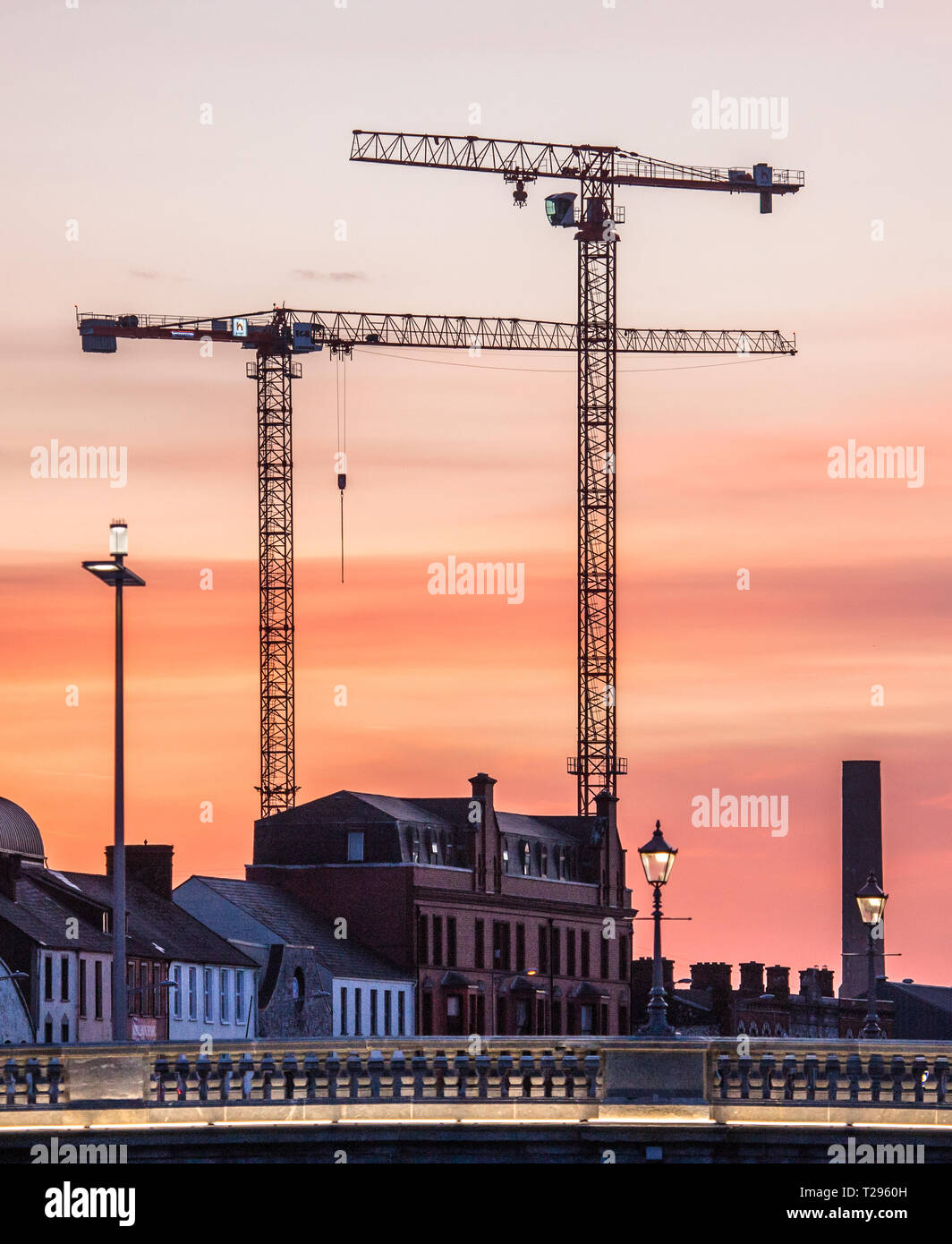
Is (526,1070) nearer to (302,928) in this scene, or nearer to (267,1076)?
(267,1076)

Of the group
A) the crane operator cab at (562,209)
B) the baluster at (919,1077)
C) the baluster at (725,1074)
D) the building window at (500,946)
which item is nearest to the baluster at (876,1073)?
the baluster at (919,1077)

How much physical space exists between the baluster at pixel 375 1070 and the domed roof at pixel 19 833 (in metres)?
73.0

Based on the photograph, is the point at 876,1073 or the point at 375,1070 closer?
the point at 876,1073

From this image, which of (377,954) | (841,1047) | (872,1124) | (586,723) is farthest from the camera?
(586,723)

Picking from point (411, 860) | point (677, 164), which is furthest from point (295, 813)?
point (677, 164)

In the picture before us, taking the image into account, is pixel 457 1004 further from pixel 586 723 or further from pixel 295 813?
pixel 586 723

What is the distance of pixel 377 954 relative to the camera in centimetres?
14025

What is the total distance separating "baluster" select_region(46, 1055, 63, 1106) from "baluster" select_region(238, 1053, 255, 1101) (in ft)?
8.91

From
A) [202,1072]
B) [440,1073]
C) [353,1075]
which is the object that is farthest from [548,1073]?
[202,1072]

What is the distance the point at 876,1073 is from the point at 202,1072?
400 inches

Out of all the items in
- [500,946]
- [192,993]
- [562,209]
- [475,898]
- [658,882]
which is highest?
[562,209]

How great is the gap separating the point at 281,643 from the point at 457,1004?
3800cm

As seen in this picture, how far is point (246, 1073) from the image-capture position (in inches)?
1731

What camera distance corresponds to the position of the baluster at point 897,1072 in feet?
144
